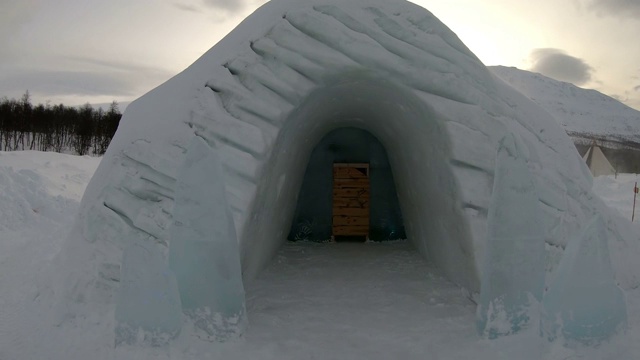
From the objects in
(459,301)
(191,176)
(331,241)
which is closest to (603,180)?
(331,241)

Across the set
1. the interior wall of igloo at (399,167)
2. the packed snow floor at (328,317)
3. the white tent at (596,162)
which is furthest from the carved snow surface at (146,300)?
the white tent at (596,162)

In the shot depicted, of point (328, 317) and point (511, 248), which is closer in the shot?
point (511, 248)

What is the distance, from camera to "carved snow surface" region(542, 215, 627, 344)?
365 cm

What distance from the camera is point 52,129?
36594mm

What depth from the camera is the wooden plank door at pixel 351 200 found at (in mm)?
8930

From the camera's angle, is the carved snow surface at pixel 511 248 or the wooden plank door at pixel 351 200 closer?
the carved snow surface at pixel 511 248

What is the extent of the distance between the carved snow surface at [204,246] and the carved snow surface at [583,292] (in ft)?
8.60

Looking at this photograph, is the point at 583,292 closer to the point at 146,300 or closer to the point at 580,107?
the point at 146,300

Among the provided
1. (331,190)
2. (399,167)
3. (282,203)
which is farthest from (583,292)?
(331,190)

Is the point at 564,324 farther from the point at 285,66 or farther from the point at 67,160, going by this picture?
the point at 67,160

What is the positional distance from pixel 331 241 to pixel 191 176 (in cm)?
557

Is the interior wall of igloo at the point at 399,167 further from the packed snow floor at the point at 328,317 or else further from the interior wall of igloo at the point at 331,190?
the interior wall of igloo at the point at 331,190

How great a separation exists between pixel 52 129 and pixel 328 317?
39.1 m

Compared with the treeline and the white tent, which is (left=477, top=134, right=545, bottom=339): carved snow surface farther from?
the treeline
